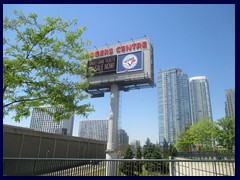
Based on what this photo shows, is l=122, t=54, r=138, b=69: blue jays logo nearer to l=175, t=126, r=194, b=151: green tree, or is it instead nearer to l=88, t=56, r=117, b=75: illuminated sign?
l=88, t=56, r=117, b=75: illuminated sign

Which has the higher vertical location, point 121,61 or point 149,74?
point 121,61

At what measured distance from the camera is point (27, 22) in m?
9.46

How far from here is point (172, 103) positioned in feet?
252

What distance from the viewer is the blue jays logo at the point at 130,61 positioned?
97.2 ft

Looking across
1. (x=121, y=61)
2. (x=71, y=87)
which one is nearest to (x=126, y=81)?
(x=121, y=61)

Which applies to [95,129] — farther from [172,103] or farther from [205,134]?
[205,134]

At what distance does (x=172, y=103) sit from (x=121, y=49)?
167 ft

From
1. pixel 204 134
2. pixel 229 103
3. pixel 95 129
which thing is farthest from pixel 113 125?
pixel 95 129

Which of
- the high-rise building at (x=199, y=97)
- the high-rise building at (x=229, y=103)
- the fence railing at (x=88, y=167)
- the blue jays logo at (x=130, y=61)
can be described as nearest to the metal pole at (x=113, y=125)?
the blue jays logo at (x=130, y=61)

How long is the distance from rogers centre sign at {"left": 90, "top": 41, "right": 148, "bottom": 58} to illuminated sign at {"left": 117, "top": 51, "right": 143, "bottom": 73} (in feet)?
2.81

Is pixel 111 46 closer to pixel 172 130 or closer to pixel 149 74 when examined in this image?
pixel 149 74

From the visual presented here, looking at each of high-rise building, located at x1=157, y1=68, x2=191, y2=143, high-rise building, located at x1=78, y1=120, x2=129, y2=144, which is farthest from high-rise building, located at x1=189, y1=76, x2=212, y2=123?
high-rise building, located at x1=78, y1=120, x2=129, y2=144

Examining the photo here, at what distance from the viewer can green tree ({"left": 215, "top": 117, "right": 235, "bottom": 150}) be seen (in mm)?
29953
